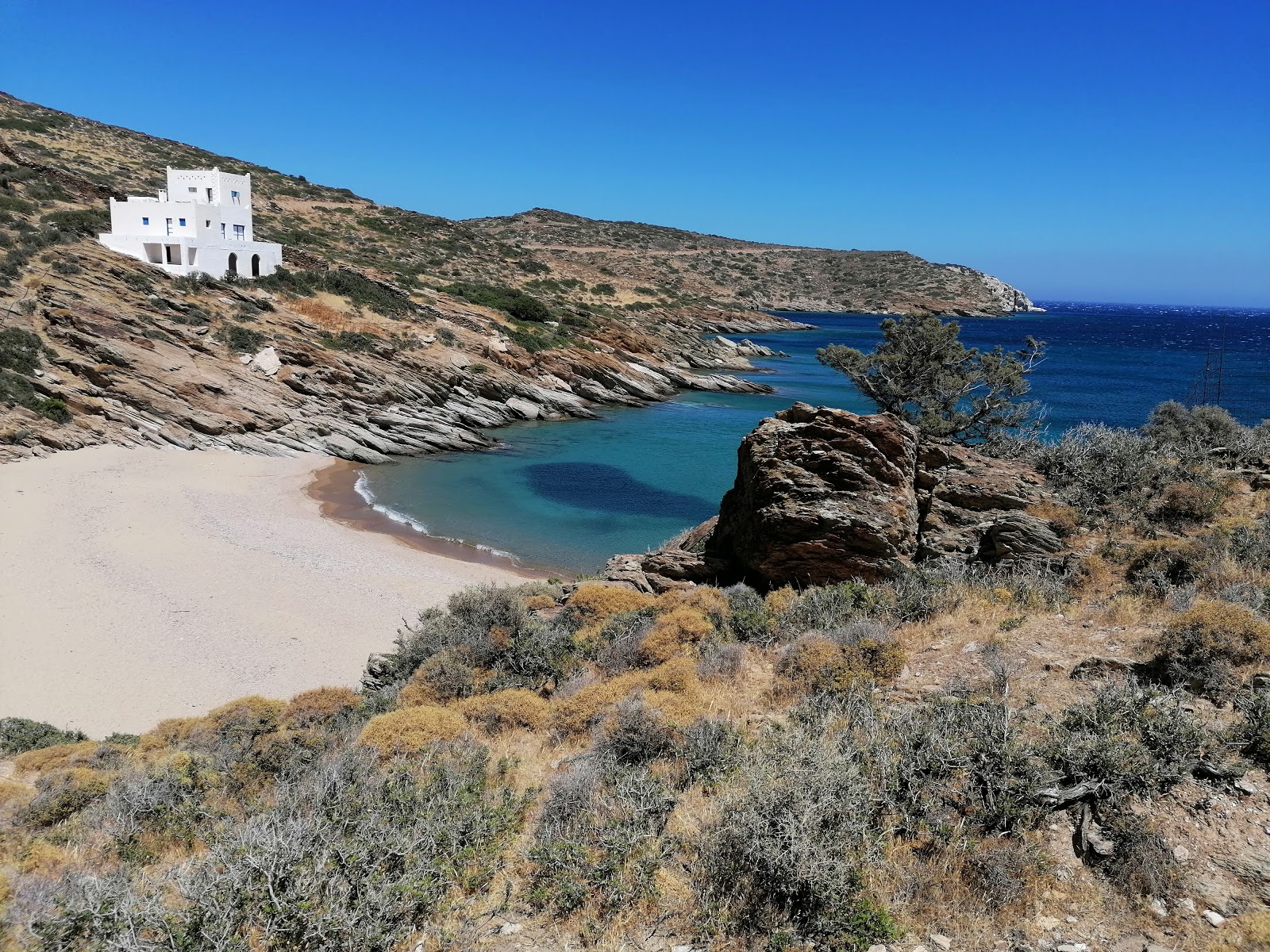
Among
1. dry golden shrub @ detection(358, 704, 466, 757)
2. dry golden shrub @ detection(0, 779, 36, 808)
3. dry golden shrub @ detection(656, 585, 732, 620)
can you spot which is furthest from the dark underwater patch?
dry golden shrub @ detection(0, 779, 36, 808)

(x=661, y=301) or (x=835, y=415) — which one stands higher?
(x=661, y=301)

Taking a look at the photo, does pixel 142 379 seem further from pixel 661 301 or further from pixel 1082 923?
pixel 661 301

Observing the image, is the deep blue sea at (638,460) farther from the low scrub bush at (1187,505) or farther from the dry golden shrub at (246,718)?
the low scrub bush at (1187,505)

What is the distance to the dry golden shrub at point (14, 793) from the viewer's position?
6469 mm

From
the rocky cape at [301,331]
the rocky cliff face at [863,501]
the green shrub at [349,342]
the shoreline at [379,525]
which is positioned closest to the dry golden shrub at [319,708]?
the rocky cliff face at [863,501]

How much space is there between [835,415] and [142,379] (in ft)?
91.6

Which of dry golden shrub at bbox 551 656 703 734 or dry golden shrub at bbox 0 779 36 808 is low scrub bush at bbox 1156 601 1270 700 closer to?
dry golden shrub at bbox 551 656 703 734

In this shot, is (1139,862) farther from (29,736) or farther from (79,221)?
(79,221)

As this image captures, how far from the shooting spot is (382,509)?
78.3ft

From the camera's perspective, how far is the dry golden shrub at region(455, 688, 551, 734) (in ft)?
23.8

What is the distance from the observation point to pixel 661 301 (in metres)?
79.6

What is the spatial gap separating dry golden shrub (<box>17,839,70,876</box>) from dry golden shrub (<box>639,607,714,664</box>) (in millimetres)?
5554

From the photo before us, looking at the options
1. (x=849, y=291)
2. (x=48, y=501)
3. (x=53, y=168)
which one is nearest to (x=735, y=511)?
(x=48, y=501)

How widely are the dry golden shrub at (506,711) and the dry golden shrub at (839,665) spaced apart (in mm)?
2614
